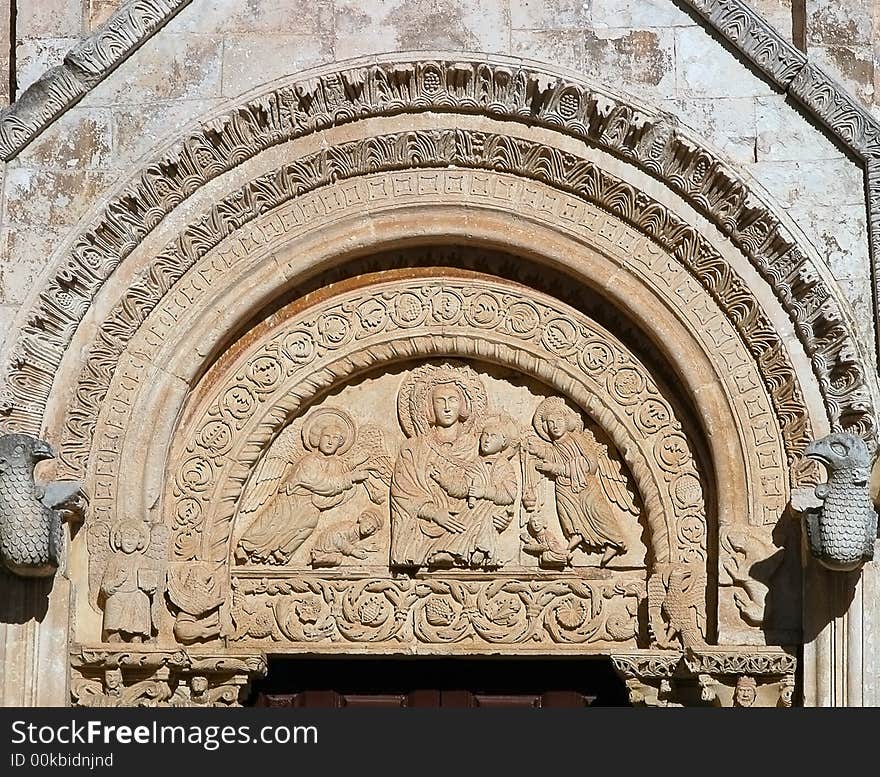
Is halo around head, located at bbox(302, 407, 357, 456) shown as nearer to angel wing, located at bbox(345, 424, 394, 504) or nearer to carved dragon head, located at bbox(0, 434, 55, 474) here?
angel wing, located at bbox(345, 424, 394, 504)

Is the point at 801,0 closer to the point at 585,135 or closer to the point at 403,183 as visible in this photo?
the point at 585,135

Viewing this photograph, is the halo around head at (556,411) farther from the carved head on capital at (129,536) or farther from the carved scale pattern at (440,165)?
the carved head on capital at (129,536)

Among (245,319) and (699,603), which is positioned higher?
(245,319)

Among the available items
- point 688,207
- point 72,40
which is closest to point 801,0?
point 688,207

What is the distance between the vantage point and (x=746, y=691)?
345 inches

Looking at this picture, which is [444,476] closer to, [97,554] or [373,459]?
[373,459]

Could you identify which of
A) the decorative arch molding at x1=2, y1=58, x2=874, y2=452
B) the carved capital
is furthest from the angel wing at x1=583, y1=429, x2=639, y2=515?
the carved capital

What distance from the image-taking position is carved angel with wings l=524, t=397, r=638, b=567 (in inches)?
368

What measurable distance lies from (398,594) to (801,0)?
390cm

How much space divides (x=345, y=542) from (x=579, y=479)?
1.29m

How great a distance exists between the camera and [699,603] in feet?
29.8

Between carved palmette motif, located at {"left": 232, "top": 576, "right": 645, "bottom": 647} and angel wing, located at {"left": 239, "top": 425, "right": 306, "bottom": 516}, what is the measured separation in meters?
0.42

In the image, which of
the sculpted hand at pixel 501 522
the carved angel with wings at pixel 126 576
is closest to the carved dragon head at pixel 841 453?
the sculpted hand at pixel 501 522

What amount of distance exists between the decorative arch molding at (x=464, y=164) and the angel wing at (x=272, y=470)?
41.1 inches
